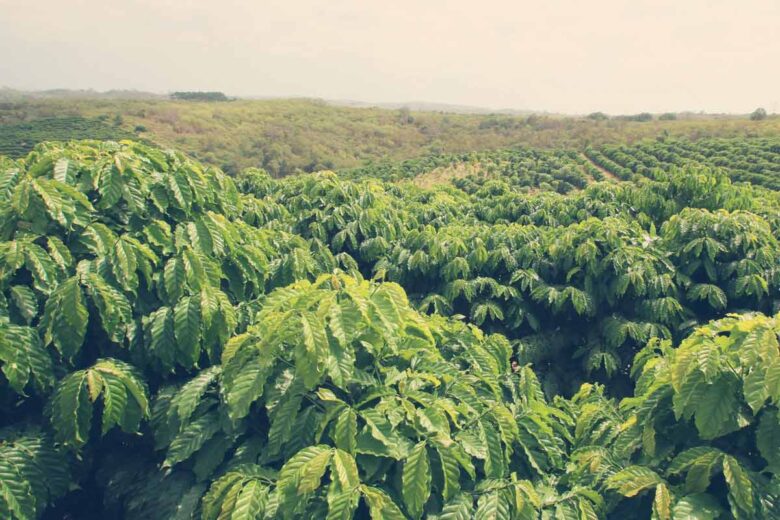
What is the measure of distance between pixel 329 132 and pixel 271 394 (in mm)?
107777

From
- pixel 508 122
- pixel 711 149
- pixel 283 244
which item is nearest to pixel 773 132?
pixel 711 149

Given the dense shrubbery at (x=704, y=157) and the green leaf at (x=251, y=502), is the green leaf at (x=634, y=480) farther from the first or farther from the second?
the dense shrubbery at (x=704, y=157)

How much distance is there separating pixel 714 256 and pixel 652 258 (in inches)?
32.5

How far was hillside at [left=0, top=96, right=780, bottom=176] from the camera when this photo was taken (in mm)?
70562

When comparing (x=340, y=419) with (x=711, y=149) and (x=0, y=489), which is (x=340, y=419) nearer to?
(x=0, y=489)

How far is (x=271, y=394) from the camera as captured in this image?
3.16 meters

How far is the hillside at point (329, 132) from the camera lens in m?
70.6

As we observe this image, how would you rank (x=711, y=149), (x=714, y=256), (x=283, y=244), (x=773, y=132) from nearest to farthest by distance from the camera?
(x=283, y=244) < (x=714, y=256) < (x=711, y=149) < (x=773, y=132)

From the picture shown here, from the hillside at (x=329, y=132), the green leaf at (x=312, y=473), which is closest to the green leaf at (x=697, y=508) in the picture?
the green leaf at (x=312, y=473)

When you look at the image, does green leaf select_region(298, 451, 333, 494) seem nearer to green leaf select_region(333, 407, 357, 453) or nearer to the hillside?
green leaf select_region(333, 407, 357, 453)

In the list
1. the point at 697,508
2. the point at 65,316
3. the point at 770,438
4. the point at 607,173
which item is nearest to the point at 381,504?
the point at 697,508

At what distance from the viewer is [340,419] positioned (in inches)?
112

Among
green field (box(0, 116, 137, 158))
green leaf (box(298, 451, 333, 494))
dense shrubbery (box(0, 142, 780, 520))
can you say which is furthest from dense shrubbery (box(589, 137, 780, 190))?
green field (box(0, 116, 137, 158))

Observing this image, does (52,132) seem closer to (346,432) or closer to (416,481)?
(346,432)
